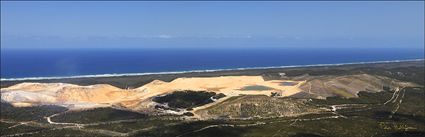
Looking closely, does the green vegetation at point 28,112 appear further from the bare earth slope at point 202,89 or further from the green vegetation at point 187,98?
the green vegetation at point 187,98

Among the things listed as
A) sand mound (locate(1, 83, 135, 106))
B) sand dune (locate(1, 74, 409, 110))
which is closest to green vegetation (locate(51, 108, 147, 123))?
sand dune (locate(1, 74, 409, 110))

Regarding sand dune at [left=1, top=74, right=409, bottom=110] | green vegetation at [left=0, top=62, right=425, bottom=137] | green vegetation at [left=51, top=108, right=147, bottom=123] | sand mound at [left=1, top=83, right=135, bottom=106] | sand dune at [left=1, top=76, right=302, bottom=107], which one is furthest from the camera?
sand dune at [left=1, top=76, right=302, bottom=107]

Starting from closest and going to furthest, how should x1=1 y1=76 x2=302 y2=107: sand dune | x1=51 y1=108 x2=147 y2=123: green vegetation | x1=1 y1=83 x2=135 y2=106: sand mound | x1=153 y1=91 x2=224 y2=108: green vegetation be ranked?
x1=51 y1=108 x2=147 y2=123: green vegetation
x1=153 y1=91 x2=224 y2=108: green vegetation
x1=1 y1=83 x2=135 y2=106: sand mound
x1=1 y1=76 x2=302 y2=107: sand dune

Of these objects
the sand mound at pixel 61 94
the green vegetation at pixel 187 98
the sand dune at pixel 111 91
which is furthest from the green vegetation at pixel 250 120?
the sand dune at pixel 111 91

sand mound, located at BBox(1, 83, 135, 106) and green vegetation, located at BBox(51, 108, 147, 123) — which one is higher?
sand mound, located at BBox(1, 83, 135, 106)

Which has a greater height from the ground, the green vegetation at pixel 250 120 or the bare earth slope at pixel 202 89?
the bare earth slope at pixel 202 89

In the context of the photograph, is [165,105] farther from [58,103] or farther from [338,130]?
[338,130]

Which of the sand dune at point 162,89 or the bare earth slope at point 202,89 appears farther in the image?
the sand dune at point 162,89

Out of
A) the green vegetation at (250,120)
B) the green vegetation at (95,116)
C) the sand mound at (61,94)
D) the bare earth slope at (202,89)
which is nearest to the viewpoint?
the green vegetation at (250,120)

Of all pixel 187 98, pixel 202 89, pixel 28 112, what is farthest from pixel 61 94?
pixel 202 89

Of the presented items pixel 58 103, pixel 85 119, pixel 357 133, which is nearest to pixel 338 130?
pixel 357 133

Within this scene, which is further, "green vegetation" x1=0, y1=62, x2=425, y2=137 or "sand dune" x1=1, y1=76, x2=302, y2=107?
"sand dune" x1=1, y1=76, x2=302, y2=107

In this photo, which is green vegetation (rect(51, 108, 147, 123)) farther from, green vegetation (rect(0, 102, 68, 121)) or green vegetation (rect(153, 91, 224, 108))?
green vegetation (rect(153, 91, 224, 108))
